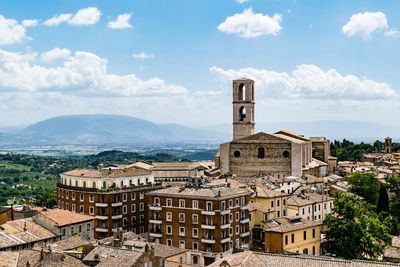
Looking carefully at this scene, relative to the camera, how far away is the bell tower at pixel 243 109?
115 m

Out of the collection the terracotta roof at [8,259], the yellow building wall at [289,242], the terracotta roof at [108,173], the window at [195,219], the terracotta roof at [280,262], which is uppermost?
the terracotta roof at [108,173]

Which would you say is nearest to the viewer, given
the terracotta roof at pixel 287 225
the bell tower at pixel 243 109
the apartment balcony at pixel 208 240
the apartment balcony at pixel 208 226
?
the terracotta roof at pixel 287 225

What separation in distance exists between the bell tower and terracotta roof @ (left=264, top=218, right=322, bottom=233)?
50.8 metres

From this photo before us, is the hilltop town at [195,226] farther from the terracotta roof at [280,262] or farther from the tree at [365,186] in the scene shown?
the tree at [365,186]

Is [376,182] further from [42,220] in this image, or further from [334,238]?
[42,220]

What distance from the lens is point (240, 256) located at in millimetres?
45625

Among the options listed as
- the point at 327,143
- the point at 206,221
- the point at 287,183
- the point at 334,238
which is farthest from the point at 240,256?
the point at 327,143

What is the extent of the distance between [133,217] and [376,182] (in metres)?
38.2

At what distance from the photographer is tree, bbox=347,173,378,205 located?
88.1 metres

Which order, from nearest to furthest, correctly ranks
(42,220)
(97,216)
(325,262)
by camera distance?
(325,262), (42,220), (97,216)

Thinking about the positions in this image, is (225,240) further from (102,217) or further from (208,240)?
(102,217)

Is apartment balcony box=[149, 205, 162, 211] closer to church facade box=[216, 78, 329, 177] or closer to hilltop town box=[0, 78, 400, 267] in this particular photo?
hilltop town box=[0, 78, 400, 267]

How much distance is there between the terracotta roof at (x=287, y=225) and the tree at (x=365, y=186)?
26513mm

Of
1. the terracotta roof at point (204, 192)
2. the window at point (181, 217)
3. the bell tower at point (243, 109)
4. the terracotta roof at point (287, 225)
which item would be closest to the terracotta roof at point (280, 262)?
the terracotta roof at point (287, 225)
